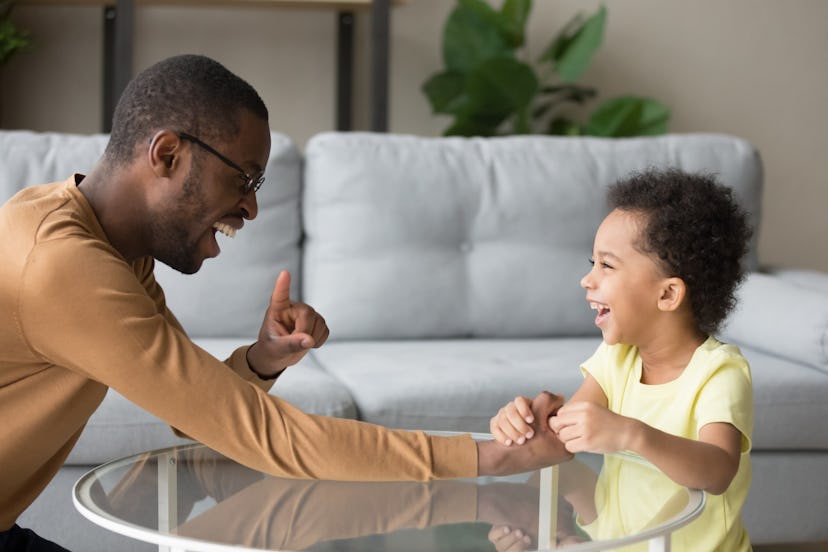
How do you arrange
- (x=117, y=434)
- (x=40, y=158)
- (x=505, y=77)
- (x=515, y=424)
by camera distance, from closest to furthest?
(x=515, y=424), (x=117, y=434), (x=40, y=158), (x=505, y=77)

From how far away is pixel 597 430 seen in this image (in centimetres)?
116

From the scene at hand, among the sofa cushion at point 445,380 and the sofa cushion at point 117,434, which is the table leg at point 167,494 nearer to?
the sofa cushion at point 117,434

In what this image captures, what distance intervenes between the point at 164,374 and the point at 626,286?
0.63 m

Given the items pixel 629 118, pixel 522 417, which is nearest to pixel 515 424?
pixel 522 417

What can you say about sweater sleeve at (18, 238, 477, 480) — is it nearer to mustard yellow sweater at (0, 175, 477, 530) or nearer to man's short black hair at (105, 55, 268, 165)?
mustard yellow sweater at (0, 175, 477, 530)

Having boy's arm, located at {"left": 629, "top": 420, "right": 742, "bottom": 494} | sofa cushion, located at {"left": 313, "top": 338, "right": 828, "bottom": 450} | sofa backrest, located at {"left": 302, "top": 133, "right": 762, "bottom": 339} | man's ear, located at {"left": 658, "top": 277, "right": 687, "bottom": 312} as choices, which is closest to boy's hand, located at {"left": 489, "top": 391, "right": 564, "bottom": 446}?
A: boy's arm, located at {"left": 629, "top": 420, "right": 742, "bottom": 494}

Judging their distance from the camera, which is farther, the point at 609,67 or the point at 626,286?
the point at 609,67

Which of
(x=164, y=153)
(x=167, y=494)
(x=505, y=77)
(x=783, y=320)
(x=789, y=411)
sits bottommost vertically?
(x=789, y=411)

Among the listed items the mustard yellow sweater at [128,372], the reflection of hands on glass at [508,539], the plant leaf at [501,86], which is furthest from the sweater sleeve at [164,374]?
the plant leaf at [501,86]

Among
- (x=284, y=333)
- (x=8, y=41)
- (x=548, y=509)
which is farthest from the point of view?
(x=8, y=41)

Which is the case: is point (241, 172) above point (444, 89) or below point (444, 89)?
above

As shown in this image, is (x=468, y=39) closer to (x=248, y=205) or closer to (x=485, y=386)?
(x=485, y=386)

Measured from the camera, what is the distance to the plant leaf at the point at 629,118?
3.38 metres

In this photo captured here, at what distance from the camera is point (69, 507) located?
6.27 ft
